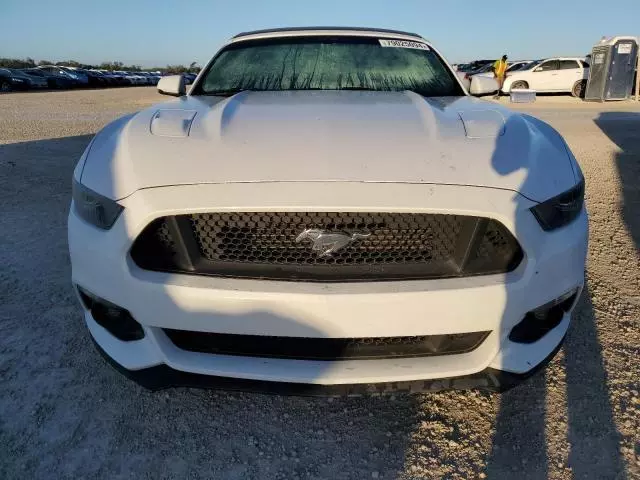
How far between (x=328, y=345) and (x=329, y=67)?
2.03 meters

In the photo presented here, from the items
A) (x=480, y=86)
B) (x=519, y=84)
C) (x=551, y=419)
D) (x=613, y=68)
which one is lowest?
(x=519, y=84)

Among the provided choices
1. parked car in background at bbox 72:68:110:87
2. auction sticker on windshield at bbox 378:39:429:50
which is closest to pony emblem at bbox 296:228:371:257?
auction sticker on windshield at bbox 378:39:429:50

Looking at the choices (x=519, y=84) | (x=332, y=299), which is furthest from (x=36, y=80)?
(x=332, y=299)

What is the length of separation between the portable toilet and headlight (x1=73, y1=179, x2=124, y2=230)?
19768 mm

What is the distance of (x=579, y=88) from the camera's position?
67.9 feet

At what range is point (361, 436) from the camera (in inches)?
76.1

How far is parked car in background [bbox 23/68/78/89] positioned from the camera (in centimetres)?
2972

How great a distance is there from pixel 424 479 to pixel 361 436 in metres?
0.29

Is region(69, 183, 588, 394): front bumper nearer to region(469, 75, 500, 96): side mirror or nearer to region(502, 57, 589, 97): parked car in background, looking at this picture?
region(469, 75, 500, 96): side mirror

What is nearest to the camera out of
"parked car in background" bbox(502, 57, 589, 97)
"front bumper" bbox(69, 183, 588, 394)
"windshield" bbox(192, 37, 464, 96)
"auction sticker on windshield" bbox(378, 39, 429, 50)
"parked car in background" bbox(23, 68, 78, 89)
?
"front bumper" bbox(69, 183, 588, 394)

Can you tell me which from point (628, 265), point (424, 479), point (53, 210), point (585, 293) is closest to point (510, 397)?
point (424, 479)

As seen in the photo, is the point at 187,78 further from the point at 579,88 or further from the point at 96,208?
the point at 579,88

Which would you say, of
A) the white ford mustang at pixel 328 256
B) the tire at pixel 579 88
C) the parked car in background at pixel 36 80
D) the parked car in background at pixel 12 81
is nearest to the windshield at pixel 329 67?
the white ford mustang at pixel 328 256

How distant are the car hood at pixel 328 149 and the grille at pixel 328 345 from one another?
1.81 ft
